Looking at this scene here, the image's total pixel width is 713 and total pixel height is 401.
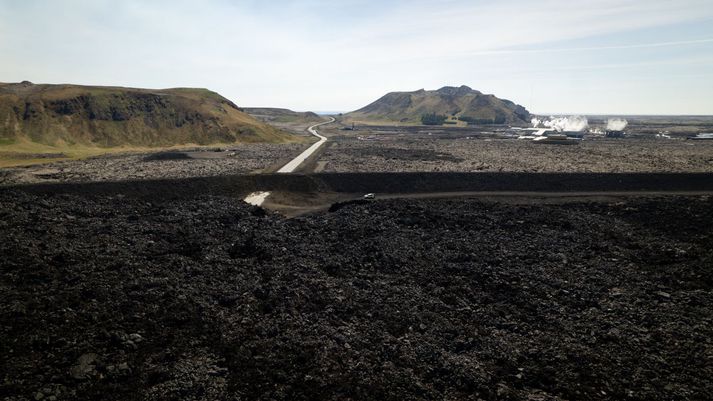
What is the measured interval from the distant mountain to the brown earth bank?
6643 cm

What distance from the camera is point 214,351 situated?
19766 millimetres

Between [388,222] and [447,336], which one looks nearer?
[447,336]

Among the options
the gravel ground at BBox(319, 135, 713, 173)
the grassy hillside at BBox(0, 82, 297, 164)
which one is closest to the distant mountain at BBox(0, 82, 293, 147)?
the grassy hillside at BBox(0, 82, 297, 164)

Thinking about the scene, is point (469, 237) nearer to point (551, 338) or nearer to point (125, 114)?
point (551, 338)

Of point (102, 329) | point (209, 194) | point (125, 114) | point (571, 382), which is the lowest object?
point (571, 382)

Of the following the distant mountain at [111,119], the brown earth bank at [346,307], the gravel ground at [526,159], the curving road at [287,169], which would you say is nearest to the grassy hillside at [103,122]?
the distant mountain at [111,119]

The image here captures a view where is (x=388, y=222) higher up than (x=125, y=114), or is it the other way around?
(x=125, y=114)

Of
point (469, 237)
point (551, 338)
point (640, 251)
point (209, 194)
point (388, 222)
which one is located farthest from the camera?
point (209, 194)

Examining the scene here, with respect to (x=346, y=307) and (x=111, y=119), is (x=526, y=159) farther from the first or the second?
(x=111, y=119)

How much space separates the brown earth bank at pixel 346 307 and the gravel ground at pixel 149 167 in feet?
55.7

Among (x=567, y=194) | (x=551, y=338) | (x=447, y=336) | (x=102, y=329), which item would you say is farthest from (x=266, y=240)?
(x=567, y=194)

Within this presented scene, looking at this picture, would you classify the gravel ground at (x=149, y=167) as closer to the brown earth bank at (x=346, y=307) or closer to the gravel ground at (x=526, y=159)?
the gravel ground at (x=526, y=159)

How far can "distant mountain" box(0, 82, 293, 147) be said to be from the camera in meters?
95.2

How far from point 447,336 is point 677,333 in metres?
11.9
